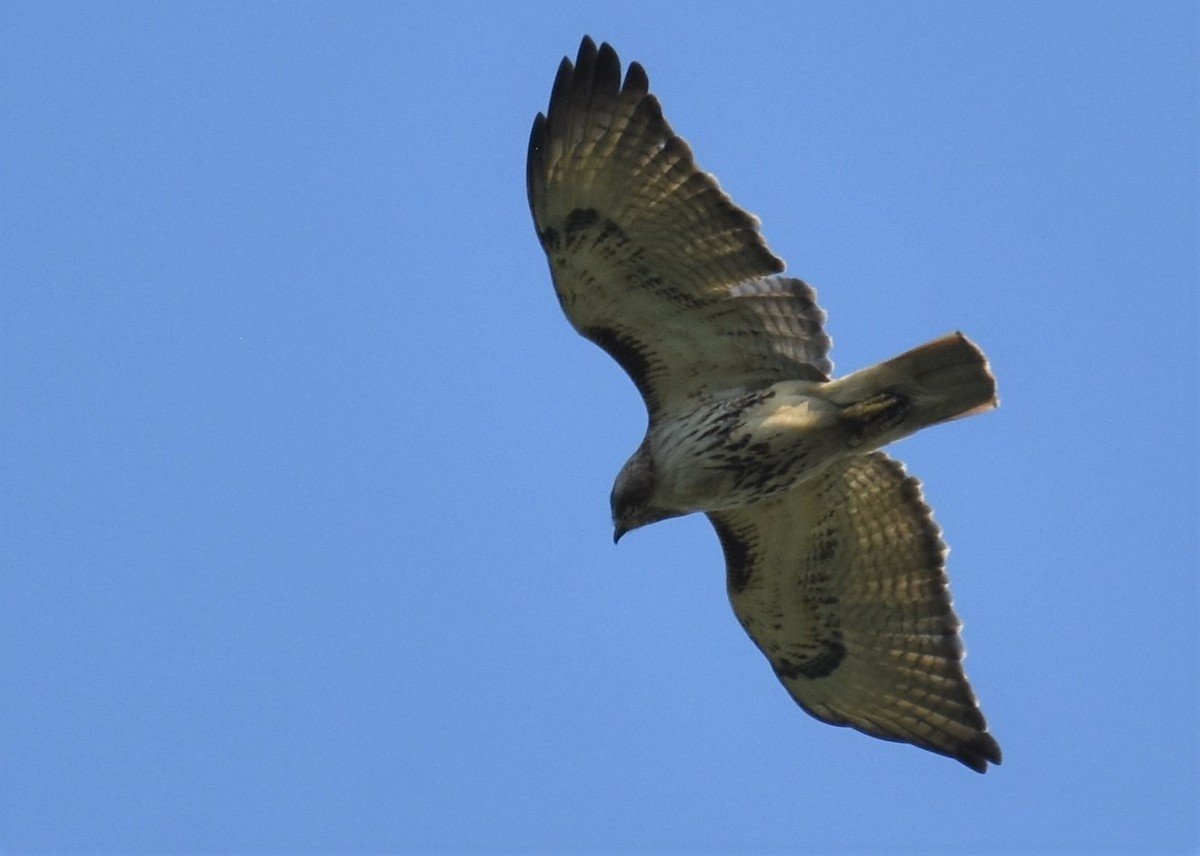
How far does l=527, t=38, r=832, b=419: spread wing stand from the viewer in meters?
9.86

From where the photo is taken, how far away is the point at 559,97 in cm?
985

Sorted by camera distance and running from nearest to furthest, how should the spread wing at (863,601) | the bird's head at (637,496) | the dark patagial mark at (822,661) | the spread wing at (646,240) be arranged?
the spread wing at (646,240), the bird's head at (637,496), the spread wing at (863,601), the dark patagial mark at (822,661)

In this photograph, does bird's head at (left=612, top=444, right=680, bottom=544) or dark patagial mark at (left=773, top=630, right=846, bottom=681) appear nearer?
bird's head at (left=612, top=444, right=680, bottom=544)

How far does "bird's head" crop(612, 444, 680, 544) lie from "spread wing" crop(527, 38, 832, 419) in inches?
28.5

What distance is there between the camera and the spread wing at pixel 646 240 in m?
9.86

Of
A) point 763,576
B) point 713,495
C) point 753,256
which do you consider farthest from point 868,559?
point 753,256

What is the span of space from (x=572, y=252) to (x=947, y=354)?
2134mm

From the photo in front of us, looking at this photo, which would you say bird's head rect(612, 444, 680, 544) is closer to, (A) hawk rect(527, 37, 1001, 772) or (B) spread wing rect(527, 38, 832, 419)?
(A) hawk rect(527, 37, 1001, 772)

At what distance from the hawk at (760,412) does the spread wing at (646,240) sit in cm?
1

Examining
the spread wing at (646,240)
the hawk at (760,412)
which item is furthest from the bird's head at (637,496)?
the spread wing at (646,240)

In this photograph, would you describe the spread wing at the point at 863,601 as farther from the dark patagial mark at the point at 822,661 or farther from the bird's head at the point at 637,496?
the bird's head at the point at 637,496

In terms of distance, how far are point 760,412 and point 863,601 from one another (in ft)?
5.61

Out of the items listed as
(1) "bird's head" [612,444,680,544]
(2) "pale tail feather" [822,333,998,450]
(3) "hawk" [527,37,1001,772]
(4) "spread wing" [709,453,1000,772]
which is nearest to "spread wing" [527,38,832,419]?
(3) "hawk" [527,37,1001,772]

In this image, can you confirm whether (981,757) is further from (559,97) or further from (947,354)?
(559,97)
